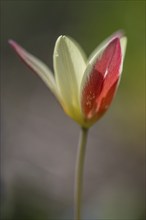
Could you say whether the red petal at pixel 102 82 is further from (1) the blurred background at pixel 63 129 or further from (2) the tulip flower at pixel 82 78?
(1) the blurred background at pixel 63 129

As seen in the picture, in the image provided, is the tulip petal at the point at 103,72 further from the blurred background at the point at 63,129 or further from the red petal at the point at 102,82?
the blurred background at the point at 63,129

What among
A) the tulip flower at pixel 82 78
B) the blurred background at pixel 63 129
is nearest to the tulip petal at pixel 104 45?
the tulip flower at pixel 82 78

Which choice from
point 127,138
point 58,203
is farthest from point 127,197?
point 127,138

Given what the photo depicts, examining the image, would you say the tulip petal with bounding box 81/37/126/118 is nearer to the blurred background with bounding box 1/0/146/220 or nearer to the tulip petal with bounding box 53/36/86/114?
the tulip petal with bounding box 53/36/86/114

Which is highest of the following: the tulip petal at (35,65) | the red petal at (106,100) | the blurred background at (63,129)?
the tulip petal at (35,65)

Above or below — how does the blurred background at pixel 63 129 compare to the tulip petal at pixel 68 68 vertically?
below

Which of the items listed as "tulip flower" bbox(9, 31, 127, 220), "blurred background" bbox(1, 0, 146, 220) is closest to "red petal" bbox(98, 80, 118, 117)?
"tulip flower" bbox(9, 31, 127, 220)

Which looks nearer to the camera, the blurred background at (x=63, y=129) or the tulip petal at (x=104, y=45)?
the tulip petal at (x=104, y=45)

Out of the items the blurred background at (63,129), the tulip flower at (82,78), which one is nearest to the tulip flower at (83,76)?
the tulip flower at (82,78)

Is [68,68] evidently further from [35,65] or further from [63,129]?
[63,129]
